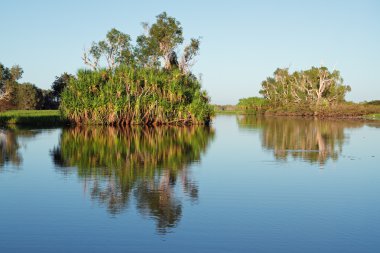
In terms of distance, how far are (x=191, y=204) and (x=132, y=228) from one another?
265 centimetres

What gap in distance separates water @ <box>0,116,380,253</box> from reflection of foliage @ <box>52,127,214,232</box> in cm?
4

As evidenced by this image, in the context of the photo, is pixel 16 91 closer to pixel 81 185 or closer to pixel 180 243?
pixel 81 185

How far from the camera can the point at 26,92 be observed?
91938 millimetres

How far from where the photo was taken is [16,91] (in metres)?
91.9

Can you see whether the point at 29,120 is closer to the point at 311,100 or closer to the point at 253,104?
the point at 311,100

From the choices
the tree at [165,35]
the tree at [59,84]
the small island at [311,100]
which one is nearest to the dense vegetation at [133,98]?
the tree at [165,35]

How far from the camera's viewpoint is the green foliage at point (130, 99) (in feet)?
162

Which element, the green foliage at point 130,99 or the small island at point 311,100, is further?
the small island at point 311,100

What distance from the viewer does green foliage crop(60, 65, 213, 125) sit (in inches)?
1940

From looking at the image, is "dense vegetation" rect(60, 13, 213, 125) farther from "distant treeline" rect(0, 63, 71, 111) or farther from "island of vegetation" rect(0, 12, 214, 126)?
"distant treeline" rect(0, 63, 71, 111)

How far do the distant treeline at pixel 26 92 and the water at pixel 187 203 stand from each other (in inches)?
2786

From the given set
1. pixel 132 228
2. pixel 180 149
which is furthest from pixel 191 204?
pixel 180 149

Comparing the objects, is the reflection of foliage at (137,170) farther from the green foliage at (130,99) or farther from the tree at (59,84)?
the tree at (59,84)

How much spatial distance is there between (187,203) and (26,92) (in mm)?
85788
